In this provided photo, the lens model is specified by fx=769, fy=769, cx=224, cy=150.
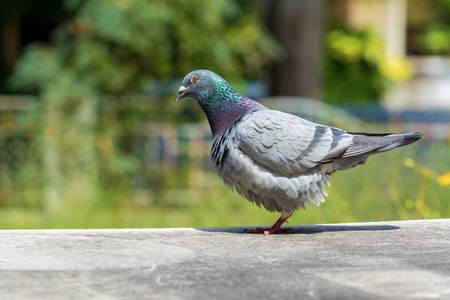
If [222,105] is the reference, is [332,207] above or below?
below

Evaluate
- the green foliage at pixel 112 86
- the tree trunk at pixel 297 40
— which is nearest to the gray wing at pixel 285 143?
the green foliage at pixel 112 86

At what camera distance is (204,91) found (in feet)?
13.2

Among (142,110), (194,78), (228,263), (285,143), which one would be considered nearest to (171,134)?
(142,110)

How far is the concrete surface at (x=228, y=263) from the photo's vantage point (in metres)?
2.58

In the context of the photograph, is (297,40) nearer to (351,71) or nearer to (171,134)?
(171,134)

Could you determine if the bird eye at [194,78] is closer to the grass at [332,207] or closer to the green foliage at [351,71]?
the grass at [332,207]

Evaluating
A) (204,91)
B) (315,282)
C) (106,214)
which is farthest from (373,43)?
(315,282)

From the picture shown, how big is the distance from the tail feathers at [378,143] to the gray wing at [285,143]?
0.11 ft

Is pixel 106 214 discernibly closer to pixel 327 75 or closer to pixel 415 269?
pixel 415 269

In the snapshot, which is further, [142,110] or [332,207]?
[142,110]

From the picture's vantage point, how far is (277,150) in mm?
3764

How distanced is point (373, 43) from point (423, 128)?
26.7 ft

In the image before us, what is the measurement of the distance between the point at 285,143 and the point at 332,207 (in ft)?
8.73

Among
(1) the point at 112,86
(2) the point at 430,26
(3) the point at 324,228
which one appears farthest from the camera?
(2) the point at 430,26
